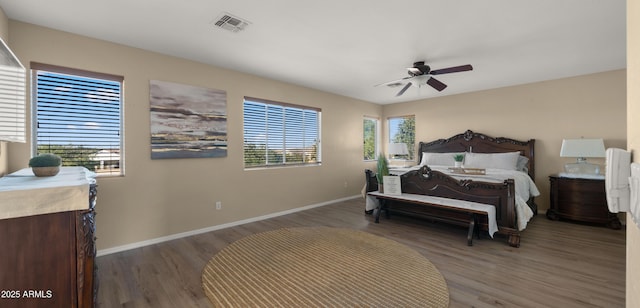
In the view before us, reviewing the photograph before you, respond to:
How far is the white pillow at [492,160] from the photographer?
4.35 meters

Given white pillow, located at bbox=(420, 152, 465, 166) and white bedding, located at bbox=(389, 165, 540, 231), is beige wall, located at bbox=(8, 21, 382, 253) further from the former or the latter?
white pillow, located at bbox=(420, 152, 465, 166)

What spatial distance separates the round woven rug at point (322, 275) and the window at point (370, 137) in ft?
11.2

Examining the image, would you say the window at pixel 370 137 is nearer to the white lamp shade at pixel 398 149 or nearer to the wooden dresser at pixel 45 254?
the white lamp shade at pixel 398 149

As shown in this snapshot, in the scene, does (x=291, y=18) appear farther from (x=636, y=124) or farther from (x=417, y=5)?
(x=636, y=124)

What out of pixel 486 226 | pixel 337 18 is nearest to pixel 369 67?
pixel 337 18

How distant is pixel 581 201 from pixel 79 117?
21.6ft

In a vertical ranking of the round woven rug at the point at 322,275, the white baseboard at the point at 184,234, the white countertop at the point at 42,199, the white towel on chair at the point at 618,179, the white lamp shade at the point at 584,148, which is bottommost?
the round woven rug at the point at 322,275

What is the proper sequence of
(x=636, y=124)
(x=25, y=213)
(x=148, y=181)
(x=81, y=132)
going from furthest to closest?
(x=148, y=181) < (x=81, y=132) < (x=25, y=213) < (x=636, y=124)

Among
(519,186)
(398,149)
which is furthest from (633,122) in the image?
(398,149)

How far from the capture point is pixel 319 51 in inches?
123

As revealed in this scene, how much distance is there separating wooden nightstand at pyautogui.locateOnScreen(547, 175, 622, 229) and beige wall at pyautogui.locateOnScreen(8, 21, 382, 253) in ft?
13.2

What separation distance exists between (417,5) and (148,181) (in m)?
3.46

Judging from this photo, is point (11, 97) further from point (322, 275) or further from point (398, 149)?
point (398, 149)

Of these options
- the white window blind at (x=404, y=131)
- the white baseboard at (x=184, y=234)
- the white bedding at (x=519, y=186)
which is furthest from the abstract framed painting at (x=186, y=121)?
the white window blind at (x=404, y=131)
